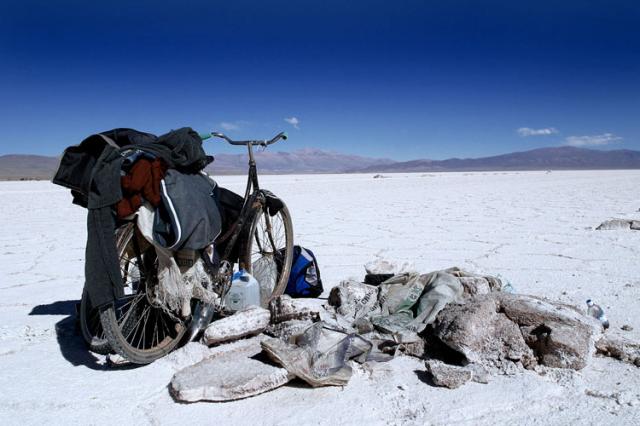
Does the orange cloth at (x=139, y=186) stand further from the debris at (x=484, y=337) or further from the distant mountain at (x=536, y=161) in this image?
the distant mountain at (x=536, y=161)

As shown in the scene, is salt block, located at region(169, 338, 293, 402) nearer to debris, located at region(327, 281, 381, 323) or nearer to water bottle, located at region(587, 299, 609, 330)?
debris, located at region(327, 281, 381, 323)

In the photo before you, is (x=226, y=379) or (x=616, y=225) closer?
(x=226, y=379)

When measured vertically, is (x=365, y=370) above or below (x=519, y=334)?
below

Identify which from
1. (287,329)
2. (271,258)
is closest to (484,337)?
(287,329)

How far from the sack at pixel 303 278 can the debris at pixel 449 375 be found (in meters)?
1.40

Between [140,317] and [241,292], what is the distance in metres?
0.63

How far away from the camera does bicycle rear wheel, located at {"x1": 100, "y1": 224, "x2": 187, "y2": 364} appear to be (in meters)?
2.06

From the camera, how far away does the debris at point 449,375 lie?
2035 mm

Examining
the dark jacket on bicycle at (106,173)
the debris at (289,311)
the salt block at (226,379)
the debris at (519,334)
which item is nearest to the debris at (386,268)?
the debris at (289,311)

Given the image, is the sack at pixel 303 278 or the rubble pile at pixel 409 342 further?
the sack at pixel 303 278

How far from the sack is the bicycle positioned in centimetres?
13

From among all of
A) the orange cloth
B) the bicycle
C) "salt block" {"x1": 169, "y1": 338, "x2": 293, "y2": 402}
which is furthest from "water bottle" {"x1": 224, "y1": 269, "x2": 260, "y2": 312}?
the orange cloth

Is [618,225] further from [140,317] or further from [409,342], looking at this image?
[140,317]

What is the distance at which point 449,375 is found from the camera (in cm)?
205
